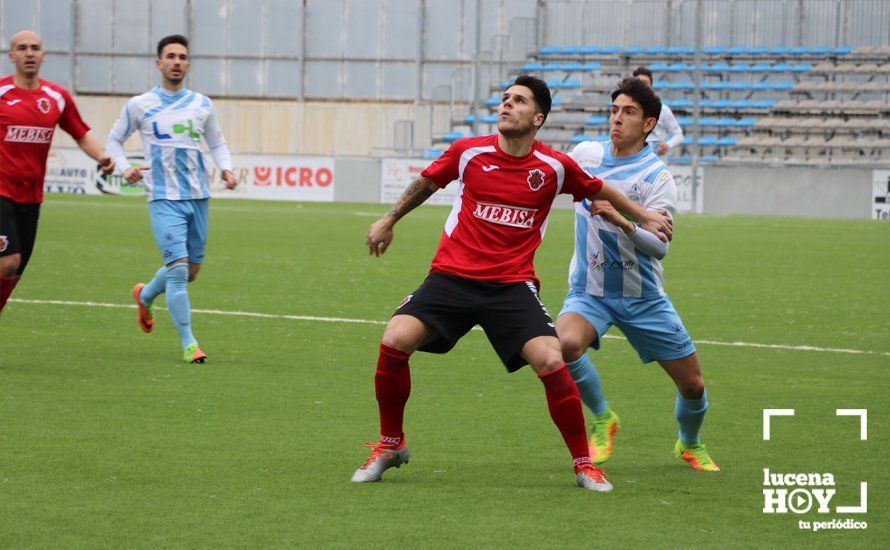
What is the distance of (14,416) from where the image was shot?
301 inches

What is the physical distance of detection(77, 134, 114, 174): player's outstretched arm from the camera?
32.3ft

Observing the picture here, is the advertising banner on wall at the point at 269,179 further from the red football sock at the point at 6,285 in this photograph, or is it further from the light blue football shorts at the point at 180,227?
the red football sock at the point at 6,285

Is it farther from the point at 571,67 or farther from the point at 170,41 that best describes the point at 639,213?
the point at 571,67

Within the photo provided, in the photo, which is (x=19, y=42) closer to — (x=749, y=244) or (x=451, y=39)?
(x=749, y=244)

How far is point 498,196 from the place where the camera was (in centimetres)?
628

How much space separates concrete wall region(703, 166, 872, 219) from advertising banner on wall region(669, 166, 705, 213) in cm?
15

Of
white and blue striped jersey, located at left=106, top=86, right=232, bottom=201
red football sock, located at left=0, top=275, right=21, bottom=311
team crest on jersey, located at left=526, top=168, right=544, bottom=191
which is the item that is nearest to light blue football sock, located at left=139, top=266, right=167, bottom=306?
white and blue striped jersey, located at left=106, top=86, right=232, bottom=201

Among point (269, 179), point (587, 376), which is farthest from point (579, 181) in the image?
point (269, 179)

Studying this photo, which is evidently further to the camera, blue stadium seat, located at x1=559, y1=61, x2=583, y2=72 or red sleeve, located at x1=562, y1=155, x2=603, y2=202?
blue stadium seat, located at x1=559, y1=61, x2=583, y2=72

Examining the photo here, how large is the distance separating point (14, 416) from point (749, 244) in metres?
17.9

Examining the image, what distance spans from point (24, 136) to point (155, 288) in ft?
5.03

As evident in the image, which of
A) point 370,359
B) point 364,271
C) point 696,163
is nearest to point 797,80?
point 696,163

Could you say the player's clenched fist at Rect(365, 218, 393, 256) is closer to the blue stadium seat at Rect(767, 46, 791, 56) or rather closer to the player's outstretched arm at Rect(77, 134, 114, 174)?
the player's outstretched arm at Rect(77, 134, 114, 174)

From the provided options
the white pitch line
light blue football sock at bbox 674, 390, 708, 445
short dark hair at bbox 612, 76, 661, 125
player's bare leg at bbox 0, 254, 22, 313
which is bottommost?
the white pitch line
